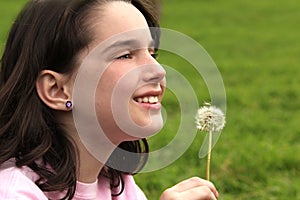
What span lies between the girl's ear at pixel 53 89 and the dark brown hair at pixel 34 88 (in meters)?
0.02

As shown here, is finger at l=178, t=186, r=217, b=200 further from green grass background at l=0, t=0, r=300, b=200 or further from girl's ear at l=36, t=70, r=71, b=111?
green grass background at l=0, t=0, r=300, b=200

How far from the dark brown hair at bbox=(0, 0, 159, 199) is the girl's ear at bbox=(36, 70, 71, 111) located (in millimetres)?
17

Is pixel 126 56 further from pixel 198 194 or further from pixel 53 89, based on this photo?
pixel 198 194

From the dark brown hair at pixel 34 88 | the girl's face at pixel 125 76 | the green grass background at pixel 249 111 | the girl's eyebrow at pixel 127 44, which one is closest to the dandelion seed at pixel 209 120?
the girl's face at pixel 125 76

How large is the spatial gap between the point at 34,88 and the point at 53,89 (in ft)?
0.17

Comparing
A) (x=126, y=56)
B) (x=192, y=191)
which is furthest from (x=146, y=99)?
(x=192, y=191)

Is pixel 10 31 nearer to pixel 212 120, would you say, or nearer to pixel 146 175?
pixel 212 120

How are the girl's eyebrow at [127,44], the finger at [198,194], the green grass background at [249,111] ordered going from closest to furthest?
the finger at [198,194]
the girl's eyebrow at [127,44]
the green grass background at [249,111]

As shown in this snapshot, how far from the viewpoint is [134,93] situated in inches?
74.5

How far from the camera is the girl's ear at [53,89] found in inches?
77.8

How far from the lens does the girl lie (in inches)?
75.2

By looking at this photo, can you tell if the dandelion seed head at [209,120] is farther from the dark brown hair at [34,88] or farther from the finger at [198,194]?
the dark brown hair at [34,88]

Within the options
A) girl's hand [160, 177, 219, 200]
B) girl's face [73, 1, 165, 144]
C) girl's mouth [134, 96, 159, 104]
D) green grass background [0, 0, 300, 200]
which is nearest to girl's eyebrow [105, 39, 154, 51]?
girl's face [73, 1, 165, 144]

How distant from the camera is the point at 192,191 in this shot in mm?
1827
